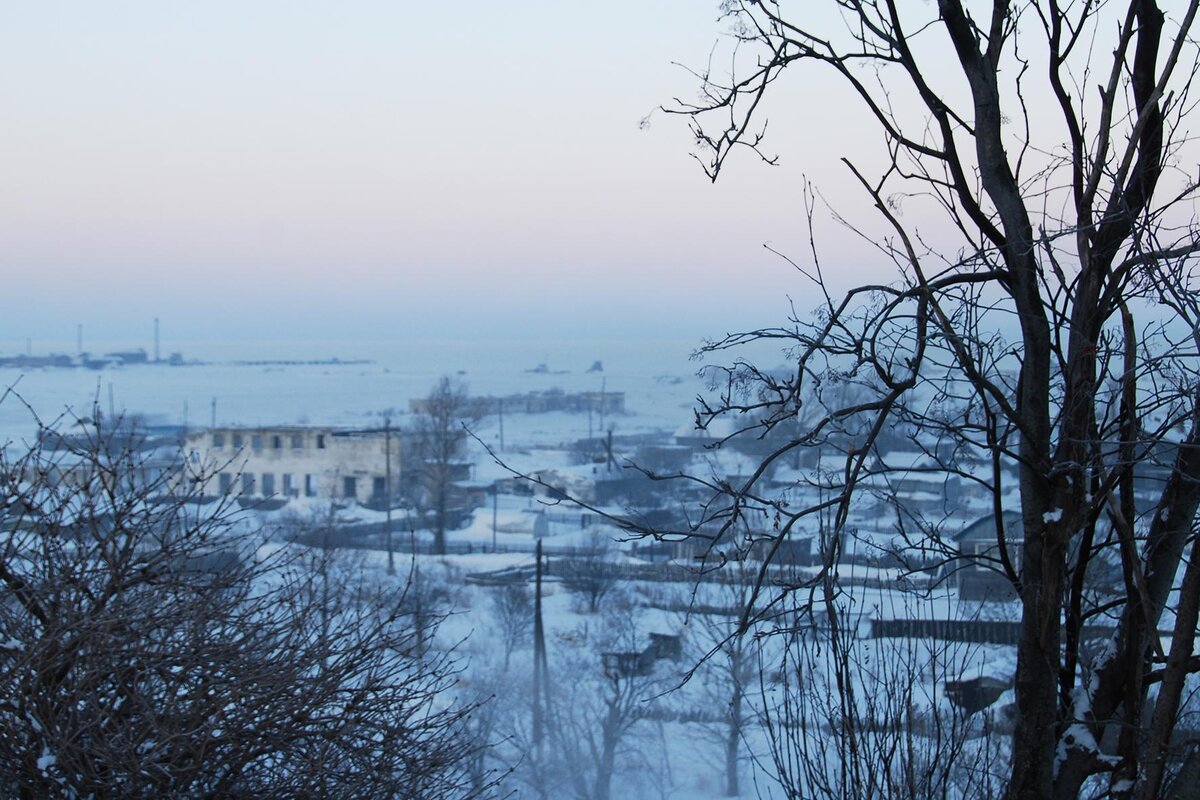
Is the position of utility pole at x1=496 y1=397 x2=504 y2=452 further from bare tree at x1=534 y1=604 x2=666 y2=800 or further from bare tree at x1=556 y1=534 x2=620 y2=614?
bare tree at x1=534 y1=604 x2=666 y2=800

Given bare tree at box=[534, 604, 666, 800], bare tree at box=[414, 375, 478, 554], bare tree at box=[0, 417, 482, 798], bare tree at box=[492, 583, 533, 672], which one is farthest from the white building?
bare tree at box=[0, 417, 482, 798]

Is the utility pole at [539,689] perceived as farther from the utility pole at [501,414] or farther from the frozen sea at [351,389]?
the utility pole at [501,414]

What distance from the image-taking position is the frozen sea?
50.3 m

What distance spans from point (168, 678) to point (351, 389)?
8714cm

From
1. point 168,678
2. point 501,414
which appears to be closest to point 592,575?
point 168,678

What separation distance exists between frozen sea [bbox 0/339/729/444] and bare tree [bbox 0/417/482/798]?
274cm

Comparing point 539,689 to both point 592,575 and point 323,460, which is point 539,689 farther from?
point 323,460

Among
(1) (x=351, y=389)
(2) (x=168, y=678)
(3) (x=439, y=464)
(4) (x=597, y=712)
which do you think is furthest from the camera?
(1) (x=351, y=389)

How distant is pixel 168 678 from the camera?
4.92 metres

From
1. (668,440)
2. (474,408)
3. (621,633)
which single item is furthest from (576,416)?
(621,633)

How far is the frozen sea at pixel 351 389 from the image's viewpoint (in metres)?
50.3

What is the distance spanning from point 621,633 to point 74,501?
13.1m

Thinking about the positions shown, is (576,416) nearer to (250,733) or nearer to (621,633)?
(621,633)

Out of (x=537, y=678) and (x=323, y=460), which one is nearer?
(x=537, y=678)
